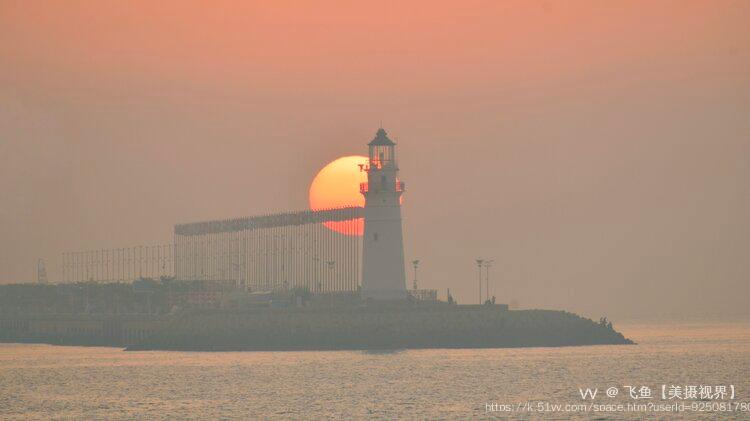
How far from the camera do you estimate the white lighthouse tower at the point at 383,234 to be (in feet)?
468

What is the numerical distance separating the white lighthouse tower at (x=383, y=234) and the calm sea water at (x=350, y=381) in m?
5.99

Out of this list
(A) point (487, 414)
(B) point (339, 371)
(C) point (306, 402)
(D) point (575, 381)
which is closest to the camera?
(A) point (487, 414)

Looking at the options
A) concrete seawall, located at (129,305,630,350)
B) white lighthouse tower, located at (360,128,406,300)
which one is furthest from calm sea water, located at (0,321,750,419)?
white lighthouse tower, located at (360,128,406,300)

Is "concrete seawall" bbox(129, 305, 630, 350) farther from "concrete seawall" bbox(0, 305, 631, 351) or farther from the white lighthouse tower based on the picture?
the white lighthouse tower

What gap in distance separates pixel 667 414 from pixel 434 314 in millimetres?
48491

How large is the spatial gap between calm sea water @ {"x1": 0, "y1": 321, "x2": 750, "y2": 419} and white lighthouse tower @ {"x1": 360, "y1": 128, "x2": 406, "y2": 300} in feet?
19.7

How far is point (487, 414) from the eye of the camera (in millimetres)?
95000

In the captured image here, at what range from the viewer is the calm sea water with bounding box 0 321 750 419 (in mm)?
99562

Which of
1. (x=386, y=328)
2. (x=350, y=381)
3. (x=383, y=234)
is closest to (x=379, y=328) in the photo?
(x=386, y=328)

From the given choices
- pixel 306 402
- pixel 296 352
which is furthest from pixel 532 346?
pixel 306 402

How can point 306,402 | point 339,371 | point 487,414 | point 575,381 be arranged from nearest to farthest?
point 487,414
point 306,402
point 575,381
point 339,371

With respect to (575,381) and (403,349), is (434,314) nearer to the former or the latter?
(403,349)

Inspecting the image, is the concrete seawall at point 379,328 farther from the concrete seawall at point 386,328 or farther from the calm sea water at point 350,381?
the calm sea water at point 350,381

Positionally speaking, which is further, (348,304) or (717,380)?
(348,304)
